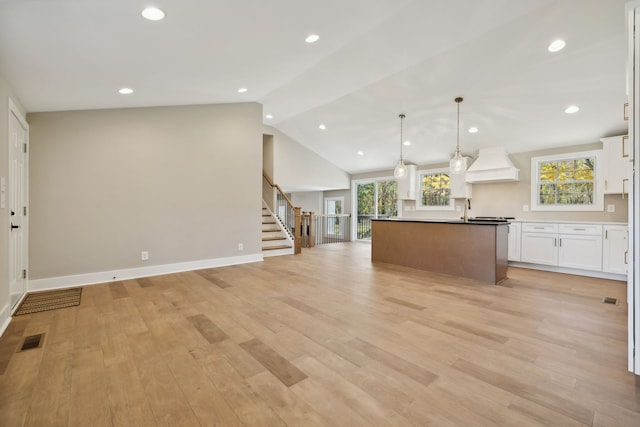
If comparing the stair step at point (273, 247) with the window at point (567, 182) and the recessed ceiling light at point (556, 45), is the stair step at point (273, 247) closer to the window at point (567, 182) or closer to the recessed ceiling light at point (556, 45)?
the window at point (567, 182)

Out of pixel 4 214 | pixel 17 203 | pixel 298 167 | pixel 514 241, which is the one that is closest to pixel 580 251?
pixel 514 241

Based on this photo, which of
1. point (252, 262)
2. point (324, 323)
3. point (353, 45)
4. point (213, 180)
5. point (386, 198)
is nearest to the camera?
point (324, 323)

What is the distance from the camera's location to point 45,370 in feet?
6.50

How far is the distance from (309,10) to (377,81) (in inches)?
91.1

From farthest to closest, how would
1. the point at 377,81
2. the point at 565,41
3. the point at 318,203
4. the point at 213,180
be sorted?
the point at 318,203, the point at 213,180, the point at 377,81, the point at 565,41

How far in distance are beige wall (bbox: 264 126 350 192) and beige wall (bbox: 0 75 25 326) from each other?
5324mm

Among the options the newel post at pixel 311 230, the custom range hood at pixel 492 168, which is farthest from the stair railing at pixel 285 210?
the custom range hood at pixel 492 168

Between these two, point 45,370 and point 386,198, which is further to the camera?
point 386,198

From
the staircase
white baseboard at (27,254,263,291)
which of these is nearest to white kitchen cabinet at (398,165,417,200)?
the staircase

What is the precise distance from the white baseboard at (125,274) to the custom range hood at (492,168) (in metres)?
4.98

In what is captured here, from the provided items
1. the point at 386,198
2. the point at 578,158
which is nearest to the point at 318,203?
the point at 386,198

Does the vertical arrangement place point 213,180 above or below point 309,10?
below

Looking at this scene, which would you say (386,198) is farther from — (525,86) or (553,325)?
(553,325)

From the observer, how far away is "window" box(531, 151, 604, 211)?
17.0ft
